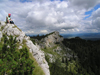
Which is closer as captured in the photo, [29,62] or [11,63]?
[11,63]

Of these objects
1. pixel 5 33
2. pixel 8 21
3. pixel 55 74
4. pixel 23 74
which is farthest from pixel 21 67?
pixel 55 74

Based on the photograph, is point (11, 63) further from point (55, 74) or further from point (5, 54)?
point (55, 74)

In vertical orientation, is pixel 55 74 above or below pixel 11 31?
below

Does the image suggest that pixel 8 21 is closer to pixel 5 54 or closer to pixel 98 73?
pixel 5 54

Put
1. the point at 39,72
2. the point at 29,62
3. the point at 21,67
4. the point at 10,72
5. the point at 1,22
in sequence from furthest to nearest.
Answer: the point at 1,22 → the point at 39,72 → the point at 29,62 → the point at 21,67 → the point at 10,72

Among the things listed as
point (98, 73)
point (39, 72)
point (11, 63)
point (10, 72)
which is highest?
point (11, 63)

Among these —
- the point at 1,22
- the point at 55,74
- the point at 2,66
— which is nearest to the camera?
the point at 2,66

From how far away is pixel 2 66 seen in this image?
14.5m

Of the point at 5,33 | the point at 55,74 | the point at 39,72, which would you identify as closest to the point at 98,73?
the point at 55,74

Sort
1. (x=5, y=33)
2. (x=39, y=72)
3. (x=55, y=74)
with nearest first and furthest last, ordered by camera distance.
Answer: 1. (x=39, y=72)
2. (x=5, y=33)
3. (x=55, y=74)

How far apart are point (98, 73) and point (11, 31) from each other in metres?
228

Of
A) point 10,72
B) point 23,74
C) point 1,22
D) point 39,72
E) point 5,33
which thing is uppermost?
point 1,22

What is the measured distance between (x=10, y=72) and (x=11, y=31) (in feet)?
62.0

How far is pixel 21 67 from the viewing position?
16578 millimetres
